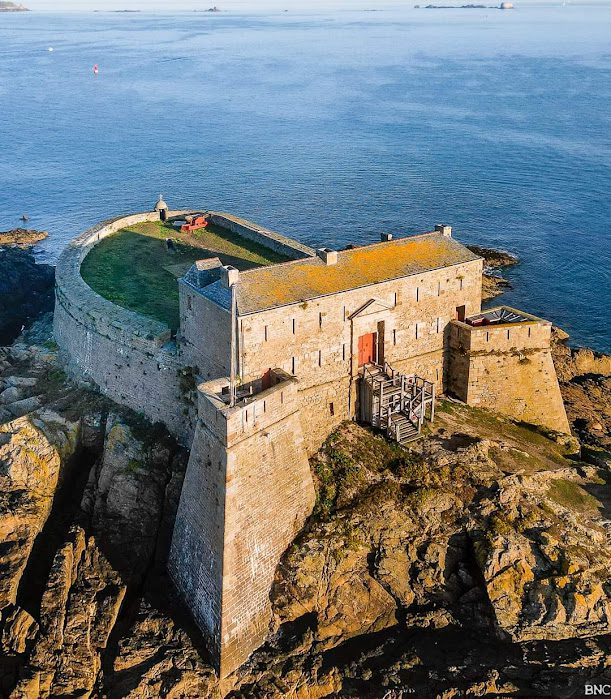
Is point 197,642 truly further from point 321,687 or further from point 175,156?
point 175,156

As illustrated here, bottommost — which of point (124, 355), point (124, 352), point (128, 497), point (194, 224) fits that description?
point (128, 497)

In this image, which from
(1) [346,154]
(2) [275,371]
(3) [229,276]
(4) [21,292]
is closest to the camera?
(3) [229,276]

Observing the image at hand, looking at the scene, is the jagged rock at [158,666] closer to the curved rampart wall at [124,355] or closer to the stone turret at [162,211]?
the curved rampart wall at [124,355]

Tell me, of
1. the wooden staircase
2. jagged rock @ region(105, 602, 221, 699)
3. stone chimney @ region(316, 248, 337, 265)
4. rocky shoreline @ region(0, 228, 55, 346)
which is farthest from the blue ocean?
jagged rock @ region(105, 602, 221, 699)

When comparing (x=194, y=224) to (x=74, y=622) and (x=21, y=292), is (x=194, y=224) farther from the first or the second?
(x=74, y=622)

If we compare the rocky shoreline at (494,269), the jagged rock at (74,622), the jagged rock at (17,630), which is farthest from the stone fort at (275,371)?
the rocky shoreline at (494,269)

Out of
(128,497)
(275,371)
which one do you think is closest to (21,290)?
(128,497)
